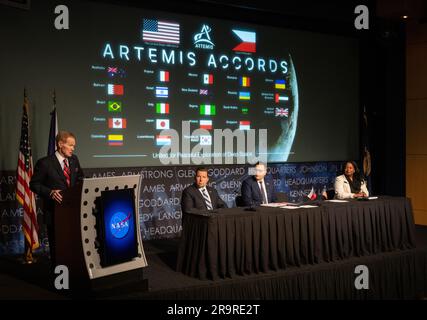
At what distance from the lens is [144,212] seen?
22.5 ft

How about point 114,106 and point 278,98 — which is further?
point 278,98

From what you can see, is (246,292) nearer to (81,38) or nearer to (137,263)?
(137,263)

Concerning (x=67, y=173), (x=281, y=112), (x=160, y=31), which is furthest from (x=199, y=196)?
(x=281, y=112)

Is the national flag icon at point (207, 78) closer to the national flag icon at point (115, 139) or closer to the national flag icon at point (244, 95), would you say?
the national flag icon at point (244, 95)

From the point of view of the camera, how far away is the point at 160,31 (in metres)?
6.94

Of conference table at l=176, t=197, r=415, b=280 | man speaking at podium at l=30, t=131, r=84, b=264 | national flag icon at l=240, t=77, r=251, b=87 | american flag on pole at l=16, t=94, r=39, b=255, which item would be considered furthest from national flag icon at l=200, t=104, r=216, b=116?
man speaking at podium at l=30, t=131, r=84, b=264

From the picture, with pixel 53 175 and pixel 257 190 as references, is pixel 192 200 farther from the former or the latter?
pixel 53 175

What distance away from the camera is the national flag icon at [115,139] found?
21.7ft

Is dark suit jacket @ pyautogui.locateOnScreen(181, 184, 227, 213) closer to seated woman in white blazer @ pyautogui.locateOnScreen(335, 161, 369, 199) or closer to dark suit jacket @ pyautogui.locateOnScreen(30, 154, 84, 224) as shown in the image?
dark suit jacket @ pyautogui.locateOnScreen(30, 154, 84, 224)

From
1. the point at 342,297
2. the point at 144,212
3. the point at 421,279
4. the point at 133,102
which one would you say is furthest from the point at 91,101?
the point at 421,279

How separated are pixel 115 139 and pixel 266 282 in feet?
9.33

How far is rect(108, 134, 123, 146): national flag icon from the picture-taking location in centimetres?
662

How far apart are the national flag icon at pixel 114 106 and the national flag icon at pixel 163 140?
0.61 meters

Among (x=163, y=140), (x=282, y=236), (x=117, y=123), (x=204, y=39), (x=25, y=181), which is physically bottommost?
(x=282, y=236)
